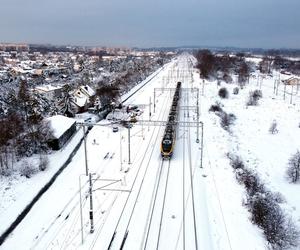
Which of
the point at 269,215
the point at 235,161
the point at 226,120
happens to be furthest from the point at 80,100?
the point at 269,215

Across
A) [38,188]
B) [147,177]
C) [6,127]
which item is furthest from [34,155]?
[147,177]

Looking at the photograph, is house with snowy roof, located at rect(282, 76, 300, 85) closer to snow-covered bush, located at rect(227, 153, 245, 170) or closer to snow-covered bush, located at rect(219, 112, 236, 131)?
snow-covered bush, located at rect(219, 112, 236, 131)

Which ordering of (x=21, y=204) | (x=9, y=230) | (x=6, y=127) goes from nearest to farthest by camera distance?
(x=9, y=230) → (x=21, y=204) → (x=6, y=127)

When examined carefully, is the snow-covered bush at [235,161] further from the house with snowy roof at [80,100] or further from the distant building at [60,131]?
the house with snowy roof at [80,100]

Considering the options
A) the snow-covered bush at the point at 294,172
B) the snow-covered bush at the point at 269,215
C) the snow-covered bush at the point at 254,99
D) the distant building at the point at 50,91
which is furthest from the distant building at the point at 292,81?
the snow-covered bush at the point at 269,215

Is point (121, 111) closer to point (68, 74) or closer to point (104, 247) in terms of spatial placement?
point (104, 247)

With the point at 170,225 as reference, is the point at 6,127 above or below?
above

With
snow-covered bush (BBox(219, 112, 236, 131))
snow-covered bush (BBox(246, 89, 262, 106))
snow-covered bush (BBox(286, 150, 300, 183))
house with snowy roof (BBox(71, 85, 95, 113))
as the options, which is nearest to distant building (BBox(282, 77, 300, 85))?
snow-covered bush (BBox(246, 89, 262, 106))

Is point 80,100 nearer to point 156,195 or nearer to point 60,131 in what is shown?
point 60,131
